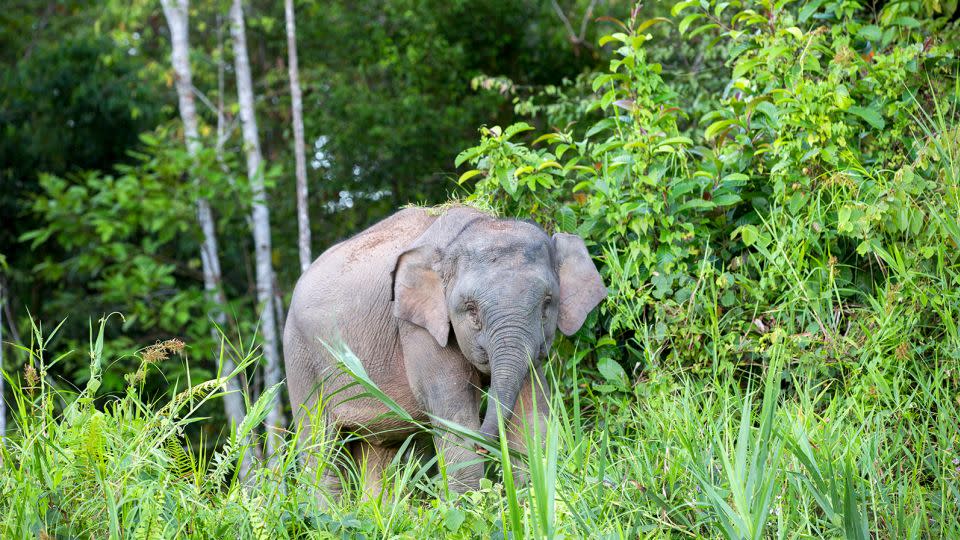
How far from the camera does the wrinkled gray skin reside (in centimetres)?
465

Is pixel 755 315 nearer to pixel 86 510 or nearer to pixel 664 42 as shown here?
pixel 86 510

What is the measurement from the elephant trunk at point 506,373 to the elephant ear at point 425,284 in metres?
0.37

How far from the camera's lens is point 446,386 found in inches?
193

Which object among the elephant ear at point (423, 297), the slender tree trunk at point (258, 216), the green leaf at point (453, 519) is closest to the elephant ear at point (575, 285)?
the elephant ear at point (423, 297)

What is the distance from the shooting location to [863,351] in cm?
478

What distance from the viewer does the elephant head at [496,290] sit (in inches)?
181

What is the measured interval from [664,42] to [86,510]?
30.4 feet

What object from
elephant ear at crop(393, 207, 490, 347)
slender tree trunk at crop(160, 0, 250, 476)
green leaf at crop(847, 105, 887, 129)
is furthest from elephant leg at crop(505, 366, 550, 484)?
slender tree trunk at crop(160, 0, 250, 476)

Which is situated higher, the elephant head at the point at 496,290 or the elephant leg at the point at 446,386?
the elephant head at the point at 496,290

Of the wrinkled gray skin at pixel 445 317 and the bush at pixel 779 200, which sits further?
the bush at pixel 779 200

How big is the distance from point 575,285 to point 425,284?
0.61m

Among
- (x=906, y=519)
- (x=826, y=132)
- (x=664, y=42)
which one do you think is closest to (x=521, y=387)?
(x=906, y=519)

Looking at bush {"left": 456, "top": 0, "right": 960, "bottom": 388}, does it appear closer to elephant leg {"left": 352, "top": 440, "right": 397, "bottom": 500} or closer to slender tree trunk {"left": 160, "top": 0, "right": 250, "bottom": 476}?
elephant leg {"left": 352, "top": 440, "right": 397, "bottom": 500}

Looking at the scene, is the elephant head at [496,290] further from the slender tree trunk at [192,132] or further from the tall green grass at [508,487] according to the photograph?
the slender tree trunk at [192,132]
